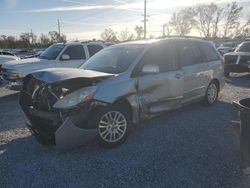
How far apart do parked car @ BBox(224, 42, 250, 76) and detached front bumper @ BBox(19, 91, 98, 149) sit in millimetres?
9903

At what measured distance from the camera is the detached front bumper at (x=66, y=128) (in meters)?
3.83

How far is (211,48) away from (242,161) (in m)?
3.96

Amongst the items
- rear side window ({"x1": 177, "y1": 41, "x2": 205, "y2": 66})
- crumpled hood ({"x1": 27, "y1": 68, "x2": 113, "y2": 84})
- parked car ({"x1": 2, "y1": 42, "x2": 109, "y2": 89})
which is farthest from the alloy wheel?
parked car ({"x1": 2, "y1": 42, "x2": 109, "y2": 89})

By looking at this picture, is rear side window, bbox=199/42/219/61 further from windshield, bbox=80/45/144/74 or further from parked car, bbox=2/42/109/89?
parked car, bbox=2/42/109/89

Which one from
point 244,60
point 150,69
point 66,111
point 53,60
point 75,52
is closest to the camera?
point 66,111

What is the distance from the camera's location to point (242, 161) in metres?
3.82

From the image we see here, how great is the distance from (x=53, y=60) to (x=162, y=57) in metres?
5.42

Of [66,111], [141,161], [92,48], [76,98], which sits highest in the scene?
[92,48]

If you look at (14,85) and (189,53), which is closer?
(189,53)

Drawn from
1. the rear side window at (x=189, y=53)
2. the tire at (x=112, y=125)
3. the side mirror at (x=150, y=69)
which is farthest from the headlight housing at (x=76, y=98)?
the rear side window at (x=189, y=53)

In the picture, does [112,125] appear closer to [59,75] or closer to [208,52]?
[59,75]

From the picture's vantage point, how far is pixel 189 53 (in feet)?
20.2

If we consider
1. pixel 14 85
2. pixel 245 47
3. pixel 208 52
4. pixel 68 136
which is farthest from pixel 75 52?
pixel 245 47

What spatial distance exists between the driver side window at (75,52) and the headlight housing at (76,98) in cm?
622
